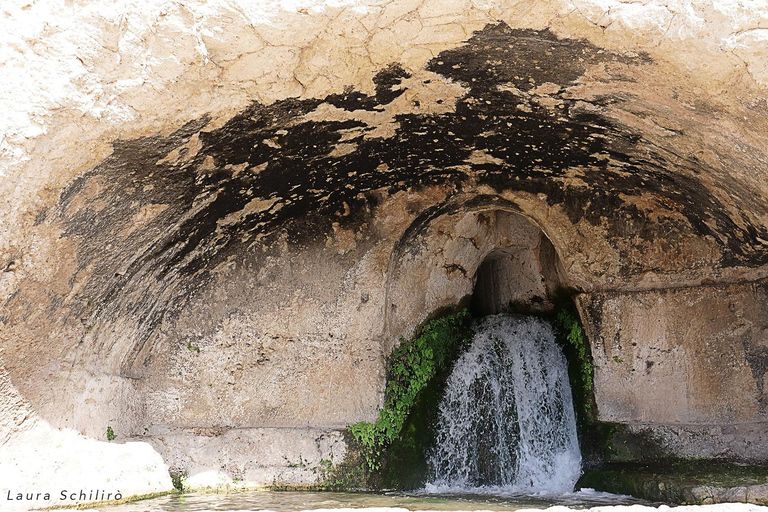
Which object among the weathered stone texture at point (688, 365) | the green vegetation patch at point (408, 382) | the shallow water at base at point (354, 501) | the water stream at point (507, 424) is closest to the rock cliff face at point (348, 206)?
the weathered stone texture at point (688, 365)

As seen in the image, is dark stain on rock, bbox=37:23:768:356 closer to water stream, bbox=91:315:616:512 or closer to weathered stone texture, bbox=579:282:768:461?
weathered stone texture, bbox=579:282:768:461

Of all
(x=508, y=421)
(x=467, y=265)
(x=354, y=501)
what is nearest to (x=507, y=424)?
(x=508, y=421)

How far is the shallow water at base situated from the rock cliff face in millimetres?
497

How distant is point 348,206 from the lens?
651 centimetres

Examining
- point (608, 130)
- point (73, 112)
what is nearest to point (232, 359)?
point (73, 112)

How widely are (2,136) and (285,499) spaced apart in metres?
3.16

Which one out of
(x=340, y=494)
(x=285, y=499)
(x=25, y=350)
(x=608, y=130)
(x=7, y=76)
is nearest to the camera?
(x=7, y=76)

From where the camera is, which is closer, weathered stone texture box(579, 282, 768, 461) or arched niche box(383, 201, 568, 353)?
weathered stone texture box(579, 282, 768, 461)

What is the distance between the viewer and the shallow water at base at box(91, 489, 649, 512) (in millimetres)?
4734

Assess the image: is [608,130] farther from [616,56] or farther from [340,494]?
[340,494]

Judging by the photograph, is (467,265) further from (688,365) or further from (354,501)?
(354,501)

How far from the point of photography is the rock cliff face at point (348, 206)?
3711 millimetres

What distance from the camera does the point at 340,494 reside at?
5.80 meters
